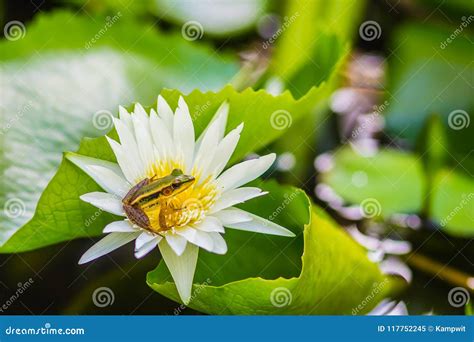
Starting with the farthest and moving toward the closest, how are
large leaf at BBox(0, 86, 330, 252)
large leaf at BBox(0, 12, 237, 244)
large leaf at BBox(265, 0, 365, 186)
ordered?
1. large leaf at BBox(265, 0, 365, 186)
2. large leaf at BBox(0, 12, 237, 244)
3. large leaf at BBox(0, 86, 330, 252)

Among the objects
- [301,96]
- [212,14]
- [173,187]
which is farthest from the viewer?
[212,14]

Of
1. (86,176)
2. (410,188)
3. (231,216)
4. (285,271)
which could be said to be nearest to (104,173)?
(86,176)

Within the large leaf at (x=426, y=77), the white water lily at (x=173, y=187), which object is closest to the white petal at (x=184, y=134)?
the white water lily at (x=173, y=187)

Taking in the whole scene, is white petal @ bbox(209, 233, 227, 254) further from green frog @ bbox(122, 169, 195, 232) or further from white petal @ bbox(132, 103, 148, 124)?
white petal @ bbox(132, 103, 148, 124)

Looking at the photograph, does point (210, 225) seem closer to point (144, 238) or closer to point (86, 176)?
point (144, 238)

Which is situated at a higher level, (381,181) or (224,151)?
(381,181)

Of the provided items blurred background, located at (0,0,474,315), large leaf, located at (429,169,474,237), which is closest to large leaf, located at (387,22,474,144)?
blurred background, located at (0,0,474,315)
